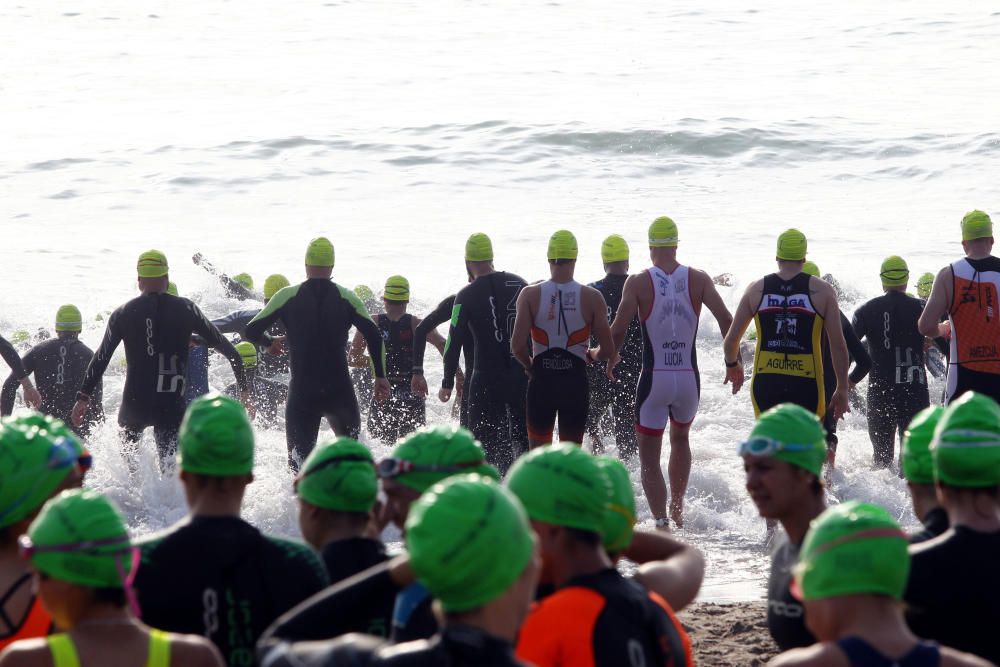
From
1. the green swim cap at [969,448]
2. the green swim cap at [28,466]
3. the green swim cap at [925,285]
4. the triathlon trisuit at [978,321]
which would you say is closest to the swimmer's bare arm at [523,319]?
the triathlon trisuit at [978,321]

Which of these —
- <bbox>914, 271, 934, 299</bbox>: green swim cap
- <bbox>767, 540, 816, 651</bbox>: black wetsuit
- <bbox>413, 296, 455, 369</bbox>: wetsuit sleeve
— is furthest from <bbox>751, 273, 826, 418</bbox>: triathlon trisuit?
<bbox>767, 540, 816, 651</bbox>: black wetsuit

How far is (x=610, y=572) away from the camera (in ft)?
9.30

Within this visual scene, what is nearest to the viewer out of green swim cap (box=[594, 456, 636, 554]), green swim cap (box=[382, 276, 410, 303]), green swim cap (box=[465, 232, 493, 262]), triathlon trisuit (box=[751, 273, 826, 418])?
green swim cap (box=[594, 456, 636, 554])

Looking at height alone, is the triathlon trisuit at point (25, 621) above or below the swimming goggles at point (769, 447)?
below

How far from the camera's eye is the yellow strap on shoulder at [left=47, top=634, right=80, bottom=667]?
2543 mm

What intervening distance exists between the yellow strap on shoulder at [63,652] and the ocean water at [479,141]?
8284 mm

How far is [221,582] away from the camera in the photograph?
10.1 feet

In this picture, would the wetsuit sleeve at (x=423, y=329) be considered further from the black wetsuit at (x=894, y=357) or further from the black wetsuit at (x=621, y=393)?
the black wetsuit at (x=894, y=357)

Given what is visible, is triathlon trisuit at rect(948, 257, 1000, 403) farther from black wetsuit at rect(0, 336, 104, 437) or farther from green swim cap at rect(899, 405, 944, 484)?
black wetsuit at rect(0, 336, 104, 437)

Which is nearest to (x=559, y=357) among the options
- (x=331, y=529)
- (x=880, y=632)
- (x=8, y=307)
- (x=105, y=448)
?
(x=105, y=448)

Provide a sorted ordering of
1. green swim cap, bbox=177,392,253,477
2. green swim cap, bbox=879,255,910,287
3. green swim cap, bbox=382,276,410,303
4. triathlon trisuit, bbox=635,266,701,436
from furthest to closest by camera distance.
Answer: green swim cap, bbox=382,276,410,303 → green swim cap, bbox=879,255,910,287 → triathlon trisuit, bbox=635,266,701,436 → green swim cap, bbox=177,392,253,477

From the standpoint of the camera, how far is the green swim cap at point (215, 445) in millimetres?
3234

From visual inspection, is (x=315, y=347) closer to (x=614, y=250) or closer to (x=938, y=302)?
(x=614, y=250)

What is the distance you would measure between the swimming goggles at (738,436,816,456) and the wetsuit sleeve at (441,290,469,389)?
18.3 ft
